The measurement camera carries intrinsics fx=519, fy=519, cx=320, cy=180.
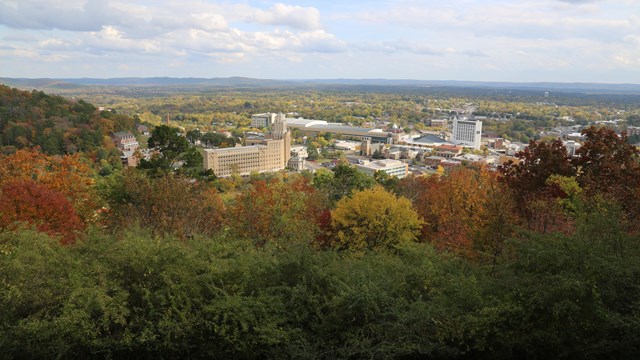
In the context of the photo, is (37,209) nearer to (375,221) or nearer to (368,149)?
(375,221)

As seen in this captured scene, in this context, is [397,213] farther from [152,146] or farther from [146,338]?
[152,146]

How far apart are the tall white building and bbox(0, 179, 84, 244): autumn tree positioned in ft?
253

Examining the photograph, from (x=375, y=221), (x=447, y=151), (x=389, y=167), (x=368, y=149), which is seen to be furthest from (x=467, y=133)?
(x=375, y=221)

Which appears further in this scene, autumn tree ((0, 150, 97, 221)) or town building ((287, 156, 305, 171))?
town building ((287, 156, 305, 171))

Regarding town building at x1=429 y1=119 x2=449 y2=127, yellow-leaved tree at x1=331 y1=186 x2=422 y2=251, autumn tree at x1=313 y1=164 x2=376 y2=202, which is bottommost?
town building at x1=429 y1=119 x2=449 y2=127

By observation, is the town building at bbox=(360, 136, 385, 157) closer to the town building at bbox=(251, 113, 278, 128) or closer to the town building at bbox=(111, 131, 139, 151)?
the town building at bbox=(111, 131, 139, 151)

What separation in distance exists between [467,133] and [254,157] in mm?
43045

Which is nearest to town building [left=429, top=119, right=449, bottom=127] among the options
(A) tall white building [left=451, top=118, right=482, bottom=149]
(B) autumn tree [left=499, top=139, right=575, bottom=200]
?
(A) tall white building [left=451, top=118, right=482, bottom=149]

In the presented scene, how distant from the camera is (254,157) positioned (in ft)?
196

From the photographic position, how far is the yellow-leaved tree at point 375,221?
14039 mm

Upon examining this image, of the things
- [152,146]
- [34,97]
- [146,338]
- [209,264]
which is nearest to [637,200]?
[209,264]

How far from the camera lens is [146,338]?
7305 mm

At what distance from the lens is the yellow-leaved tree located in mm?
14039

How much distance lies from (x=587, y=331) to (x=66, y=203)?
11789 mm
